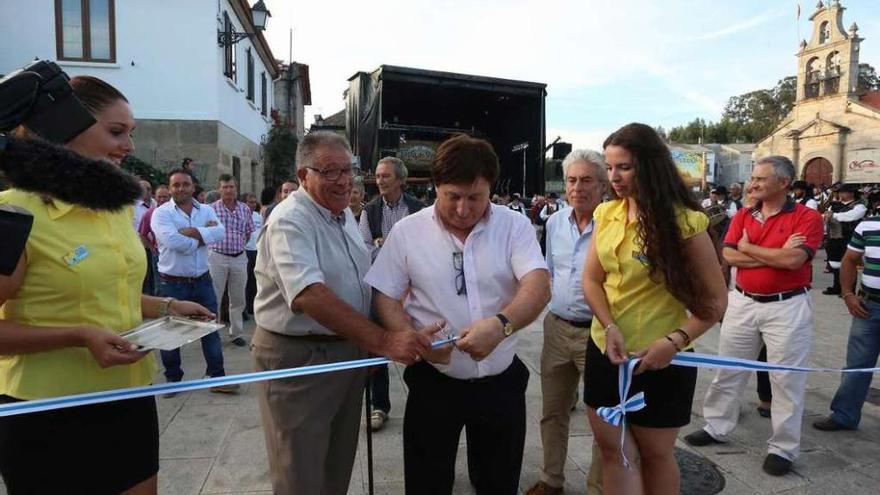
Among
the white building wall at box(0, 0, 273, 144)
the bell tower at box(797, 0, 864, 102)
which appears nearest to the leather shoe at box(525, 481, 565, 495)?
the white building wall at box(0, 0, 273, 144)

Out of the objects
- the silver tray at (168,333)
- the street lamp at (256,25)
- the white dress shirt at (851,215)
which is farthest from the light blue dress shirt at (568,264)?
the street lamp at (256,25)

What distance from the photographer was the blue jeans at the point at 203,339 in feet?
15.0

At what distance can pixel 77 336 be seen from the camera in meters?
1.55

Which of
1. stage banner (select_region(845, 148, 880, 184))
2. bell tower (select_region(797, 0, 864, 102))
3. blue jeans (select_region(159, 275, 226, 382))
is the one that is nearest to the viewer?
blue jeans (select_region(159, 275, 226, 382))

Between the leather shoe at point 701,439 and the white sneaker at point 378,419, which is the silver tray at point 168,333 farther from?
the leather shoe at point 701,439

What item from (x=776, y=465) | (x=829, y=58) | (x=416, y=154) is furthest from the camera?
(x=829, y=58)

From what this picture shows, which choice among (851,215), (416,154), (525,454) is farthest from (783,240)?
(416,154)

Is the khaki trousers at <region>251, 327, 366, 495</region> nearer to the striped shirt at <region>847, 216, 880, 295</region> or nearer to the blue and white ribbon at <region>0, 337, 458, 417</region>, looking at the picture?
the blue and white ribbon at <region>0, 337, 458, 417</region>

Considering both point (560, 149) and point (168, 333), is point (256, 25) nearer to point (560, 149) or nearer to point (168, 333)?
point (560, 149)

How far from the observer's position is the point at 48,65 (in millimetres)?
1539

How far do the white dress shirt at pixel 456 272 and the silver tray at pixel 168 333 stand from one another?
0.63 meters

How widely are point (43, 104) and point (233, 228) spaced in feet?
15.6

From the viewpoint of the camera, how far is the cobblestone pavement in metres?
3.11

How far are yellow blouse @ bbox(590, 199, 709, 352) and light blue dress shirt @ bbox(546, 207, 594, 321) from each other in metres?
0.65
